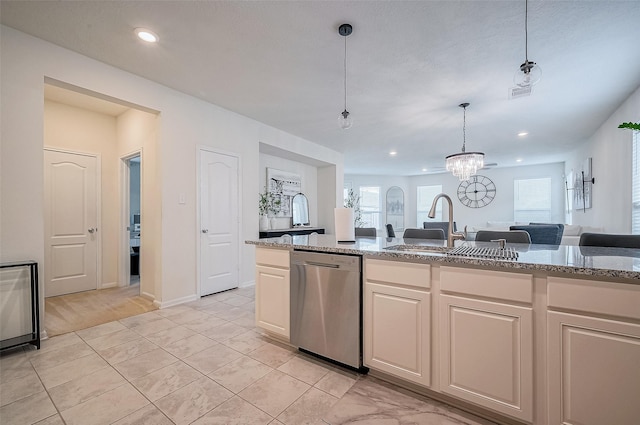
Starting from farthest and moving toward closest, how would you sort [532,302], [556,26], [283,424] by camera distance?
[556,26], [283,424], [532,302]

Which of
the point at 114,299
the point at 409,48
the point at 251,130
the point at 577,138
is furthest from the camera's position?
the point at 577,138

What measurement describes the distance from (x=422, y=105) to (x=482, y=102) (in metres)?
0.75

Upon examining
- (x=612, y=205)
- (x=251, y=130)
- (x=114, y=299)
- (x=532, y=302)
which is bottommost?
(x=114, y=299)

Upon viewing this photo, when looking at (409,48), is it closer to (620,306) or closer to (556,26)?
(556,26)

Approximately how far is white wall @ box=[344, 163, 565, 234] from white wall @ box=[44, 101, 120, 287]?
23.1 feet

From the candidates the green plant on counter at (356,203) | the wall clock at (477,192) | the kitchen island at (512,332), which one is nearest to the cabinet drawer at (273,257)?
the kitchen island at (512,332)

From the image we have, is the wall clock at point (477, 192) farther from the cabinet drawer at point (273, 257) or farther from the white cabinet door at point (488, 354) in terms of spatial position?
the white cabinet door at point (488, 354)

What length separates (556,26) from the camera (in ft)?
7.13

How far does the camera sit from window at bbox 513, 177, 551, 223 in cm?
783

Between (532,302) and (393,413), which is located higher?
(532,302)

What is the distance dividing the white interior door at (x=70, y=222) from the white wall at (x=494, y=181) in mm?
7364

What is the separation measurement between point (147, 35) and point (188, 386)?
9.11ft

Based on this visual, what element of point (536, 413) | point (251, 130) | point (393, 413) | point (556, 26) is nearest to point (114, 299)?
point (251, 130)

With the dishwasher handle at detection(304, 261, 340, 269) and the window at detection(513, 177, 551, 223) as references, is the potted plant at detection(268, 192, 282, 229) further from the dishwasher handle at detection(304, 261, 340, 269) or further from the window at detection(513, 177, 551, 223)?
the window at detection(513, 177, 551, 223)
